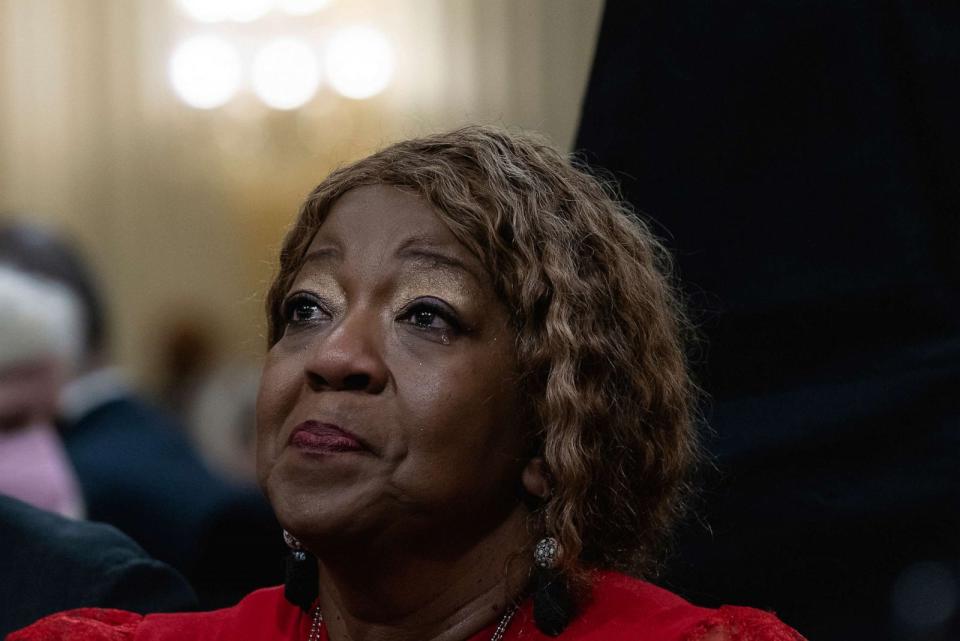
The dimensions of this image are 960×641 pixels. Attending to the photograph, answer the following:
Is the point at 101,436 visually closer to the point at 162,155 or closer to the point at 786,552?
the point at 786,552

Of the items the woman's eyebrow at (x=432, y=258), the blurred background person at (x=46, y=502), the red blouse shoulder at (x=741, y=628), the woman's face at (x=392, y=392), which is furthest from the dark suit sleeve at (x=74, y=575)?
the red blouse shoulder at (x=741, y=628)

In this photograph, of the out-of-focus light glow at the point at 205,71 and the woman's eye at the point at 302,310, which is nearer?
the woman's eye at the point at 302,310

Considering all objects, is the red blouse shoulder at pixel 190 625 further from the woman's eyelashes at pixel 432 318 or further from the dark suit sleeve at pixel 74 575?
the woman's eyelashes at pixel 432 318

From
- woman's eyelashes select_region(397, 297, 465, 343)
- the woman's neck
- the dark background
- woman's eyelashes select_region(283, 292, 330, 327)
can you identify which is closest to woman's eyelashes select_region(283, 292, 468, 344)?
woman's eyelashes select_region(397, 297, 465, 343)

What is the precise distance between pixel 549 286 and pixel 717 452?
48 cm

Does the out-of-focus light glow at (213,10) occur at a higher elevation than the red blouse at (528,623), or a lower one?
lower

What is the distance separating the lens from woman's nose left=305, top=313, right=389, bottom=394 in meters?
1.74

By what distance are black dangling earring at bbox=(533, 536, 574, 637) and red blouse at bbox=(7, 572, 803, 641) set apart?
2 cm

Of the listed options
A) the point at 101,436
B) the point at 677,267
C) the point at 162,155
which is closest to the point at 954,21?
the point at 677,267

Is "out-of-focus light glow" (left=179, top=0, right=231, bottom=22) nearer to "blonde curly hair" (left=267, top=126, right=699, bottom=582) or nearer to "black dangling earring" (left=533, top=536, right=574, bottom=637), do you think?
"blonde curly hair" (left=267, top=126, right=699, bottom=582)

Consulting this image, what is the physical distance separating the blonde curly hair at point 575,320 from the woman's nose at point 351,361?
165mm

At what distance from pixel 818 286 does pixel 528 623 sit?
2.18 feet

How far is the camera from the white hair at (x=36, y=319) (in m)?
3.45

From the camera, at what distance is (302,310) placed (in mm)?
1899
